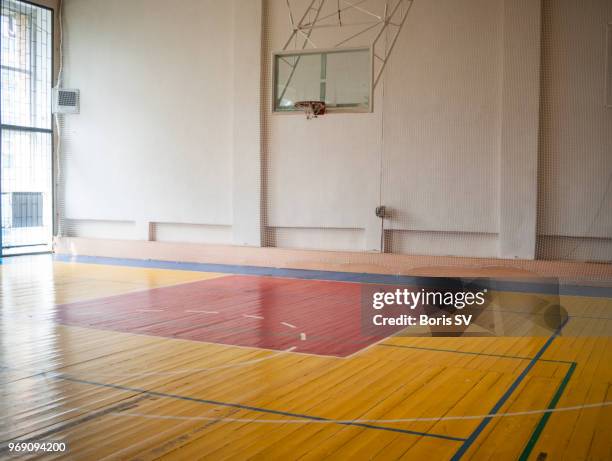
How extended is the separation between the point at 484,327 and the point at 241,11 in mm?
7744

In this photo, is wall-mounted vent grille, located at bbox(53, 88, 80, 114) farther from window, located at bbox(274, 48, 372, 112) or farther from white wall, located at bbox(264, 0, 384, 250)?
window, located at bbox(274, 48, 372, 112)

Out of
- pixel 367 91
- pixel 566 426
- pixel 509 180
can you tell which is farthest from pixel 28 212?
pixel 566 426

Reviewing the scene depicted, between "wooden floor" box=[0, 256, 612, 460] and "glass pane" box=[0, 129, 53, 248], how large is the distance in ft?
17.9

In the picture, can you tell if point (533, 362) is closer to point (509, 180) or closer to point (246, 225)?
point (509, 180)

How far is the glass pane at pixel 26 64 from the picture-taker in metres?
12.7

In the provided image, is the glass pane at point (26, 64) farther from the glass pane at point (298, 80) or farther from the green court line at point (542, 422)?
the green court line at point (542, 422)

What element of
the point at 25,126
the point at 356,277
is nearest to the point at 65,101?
the point at 25,126

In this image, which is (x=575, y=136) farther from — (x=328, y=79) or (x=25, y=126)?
(x=25, y=126)

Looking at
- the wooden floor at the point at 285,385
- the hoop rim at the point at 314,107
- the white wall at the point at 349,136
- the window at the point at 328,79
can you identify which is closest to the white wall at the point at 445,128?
the white wall at the point at 349,136

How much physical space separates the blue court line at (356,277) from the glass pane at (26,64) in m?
2.94

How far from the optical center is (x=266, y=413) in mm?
3986

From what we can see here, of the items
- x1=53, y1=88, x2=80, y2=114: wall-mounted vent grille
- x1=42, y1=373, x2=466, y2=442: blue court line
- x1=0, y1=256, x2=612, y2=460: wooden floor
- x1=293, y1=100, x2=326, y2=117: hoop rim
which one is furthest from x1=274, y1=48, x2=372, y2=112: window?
x1=53, y1=88, x2=80, y2=114: wall-mounted vent grille

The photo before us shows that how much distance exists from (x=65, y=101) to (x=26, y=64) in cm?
98

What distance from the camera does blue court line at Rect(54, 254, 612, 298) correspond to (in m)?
9.24
